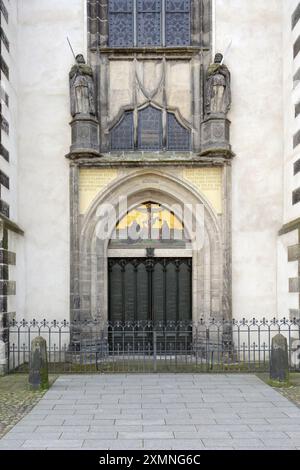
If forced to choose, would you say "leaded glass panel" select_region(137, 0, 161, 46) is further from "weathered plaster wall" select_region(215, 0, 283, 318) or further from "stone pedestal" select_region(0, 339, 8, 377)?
"stone pedestal" select_region(0, 339, 8, 377)

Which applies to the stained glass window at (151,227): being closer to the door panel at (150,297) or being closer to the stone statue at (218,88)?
the door panel at (150,297)

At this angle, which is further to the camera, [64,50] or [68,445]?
[64,50]

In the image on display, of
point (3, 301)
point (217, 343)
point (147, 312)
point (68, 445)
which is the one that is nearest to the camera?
point (68, 445)

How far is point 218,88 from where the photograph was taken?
12648mm

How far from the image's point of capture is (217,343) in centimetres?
1248

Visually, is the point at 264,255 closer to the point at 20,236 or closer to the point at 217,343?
the point at 217,343

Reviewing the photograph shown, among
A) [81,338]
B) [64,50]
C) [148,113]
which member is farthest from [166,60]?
[81,338]

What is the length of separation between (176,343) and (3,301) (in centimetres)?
423

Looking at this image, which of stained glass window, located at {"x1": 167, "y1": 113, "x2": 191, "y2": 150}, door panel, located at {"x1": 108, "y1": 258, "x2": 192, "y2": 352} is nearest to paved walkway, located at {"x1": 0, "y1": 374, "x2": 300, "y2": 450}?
door panel, located at {"x1": 108, "y1": 258, "x2": 192, "y2": 352}

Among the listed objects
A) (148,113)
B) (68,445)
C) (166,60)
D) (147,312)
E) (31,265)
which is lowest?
(68,445)

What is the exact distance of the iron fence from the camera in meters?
11.7

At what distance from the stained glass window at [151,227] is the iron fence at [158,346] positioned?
204 cm

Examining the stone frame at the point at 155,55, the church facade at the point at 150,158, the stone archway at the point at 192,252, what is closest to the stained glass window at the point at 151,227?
the church facade at the point at 150,158

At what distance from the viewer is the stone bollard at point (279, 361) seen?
9.89 metres
